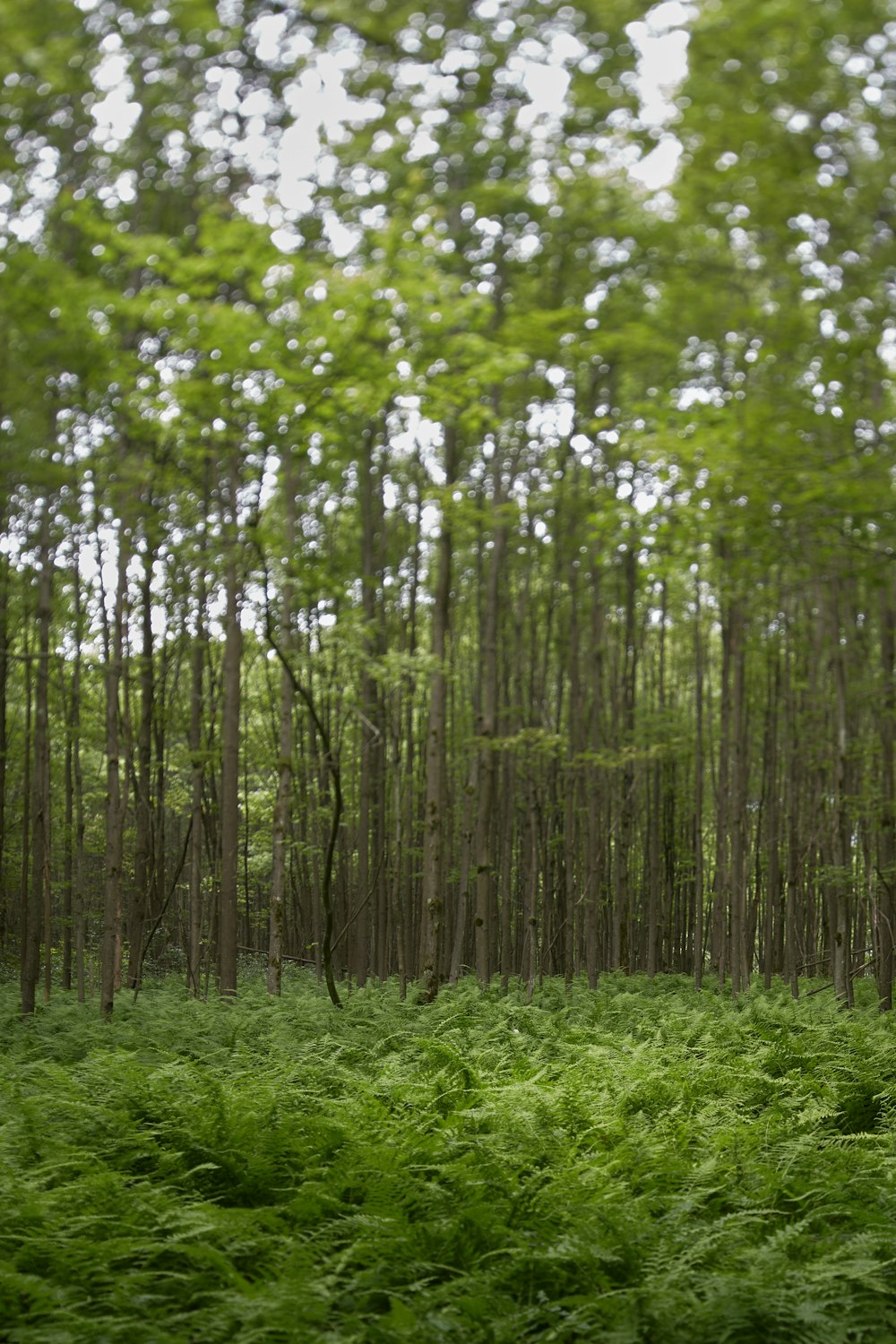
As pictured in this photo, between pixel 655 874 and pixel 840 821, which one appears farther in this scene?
pixel 655 874

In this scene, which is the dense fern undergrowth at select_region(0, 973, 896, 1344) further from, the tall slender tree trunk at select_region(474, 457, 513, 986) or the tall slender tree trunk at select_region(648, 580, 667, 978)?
the tall slender tree trunk at select_region(648, 580, 667, 978)

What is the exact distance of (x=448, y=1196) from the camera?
495 centimetres

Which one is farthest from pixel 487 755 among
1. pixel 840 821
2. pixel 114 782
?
pixel 114 782

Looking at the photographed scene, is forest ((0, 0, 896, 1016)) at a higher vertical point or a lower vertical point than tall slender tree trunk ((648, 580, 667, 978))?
higher

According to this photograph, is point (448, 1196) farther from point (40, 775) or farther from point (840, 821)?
point (840, 821)

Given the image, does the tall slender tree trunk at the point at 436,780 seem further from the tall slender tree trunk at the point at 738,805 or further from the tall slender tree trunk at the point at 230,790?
the tall slender tree trunk at the point at 738,805

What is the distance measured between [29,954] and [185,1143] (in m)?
8.58

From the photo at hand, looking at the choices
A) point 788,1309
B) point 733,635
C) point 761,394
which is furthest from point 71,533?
point 788,1309

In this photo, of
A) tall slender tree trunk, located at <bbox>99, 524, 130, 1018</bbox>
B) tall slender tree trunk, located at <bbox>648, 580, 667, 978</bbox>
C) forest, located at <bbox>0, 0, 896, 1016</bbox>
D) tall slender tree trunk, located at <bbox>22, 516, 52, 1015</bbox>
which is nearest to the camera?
forest, located at <bbox>0, 0, 896, 1016</bbox>

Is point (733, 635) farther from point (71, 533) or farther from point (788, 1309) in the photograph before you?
point (788, 1309)

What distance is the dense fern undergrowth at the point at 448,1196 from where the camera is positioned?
153 inches

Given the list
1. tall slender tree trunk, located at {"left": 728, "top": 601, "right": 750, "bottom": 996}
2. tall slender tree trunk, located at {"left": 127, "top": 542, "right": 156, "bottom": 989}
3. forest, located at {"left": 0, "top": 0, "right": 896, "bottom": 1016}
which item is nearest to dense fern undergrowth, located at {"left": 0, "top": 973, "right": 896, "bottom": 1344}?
forest, located at {"left": 0, "top": 0, "right": 896, "bottom": 1016}

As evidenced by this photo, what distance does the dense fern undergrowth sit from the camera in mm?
3883

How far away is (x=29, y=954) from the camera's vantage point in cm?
1327
